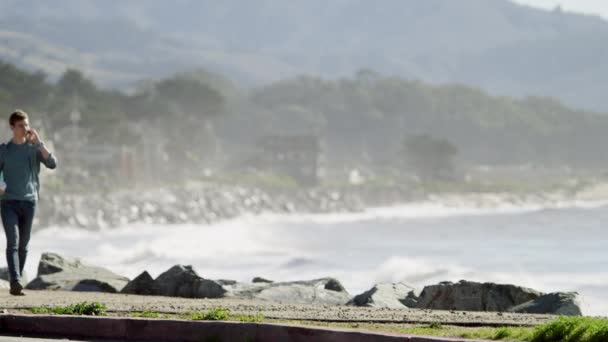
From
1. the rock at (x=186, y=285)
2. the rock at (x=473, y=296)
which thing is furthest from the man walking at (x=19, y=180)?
the rock at (x=473, y=296)

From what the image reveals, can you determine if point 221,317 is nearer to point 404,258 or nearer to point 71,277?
point 71,277

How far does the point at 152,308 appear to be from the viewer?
1366 cm

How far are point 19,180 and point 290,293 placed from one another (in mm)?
4898

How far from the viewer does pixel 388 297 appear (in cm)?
1761

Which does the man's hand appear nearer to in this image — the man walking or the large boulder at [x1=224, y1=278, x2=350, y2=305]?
the man walking

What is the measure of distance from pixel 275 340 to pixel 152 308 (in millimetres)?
2785

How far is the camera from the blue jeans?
49.2 feet

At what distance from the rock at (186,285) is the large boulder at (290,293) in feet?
0.70

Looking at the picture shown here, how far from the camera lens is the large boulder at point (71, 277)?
1908 centimetres

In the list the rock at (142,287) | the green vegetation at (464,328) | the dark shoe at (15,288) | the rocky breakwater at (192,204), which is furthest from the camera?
the rocky breakwater at (192,204)

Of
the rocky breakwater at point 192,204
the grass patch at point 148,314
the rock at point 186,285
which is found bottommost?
the grass patch at point 148,314

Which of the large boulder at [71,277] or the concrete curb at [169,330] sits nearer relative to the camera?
the concrete curb at [169,330]

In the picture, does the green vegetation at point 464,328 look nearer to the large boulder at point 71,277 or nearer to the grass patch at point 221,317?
the grass patch at point 221,317

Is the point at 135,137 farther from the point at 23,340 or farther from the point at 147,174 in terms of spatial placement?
the point at 23,340
